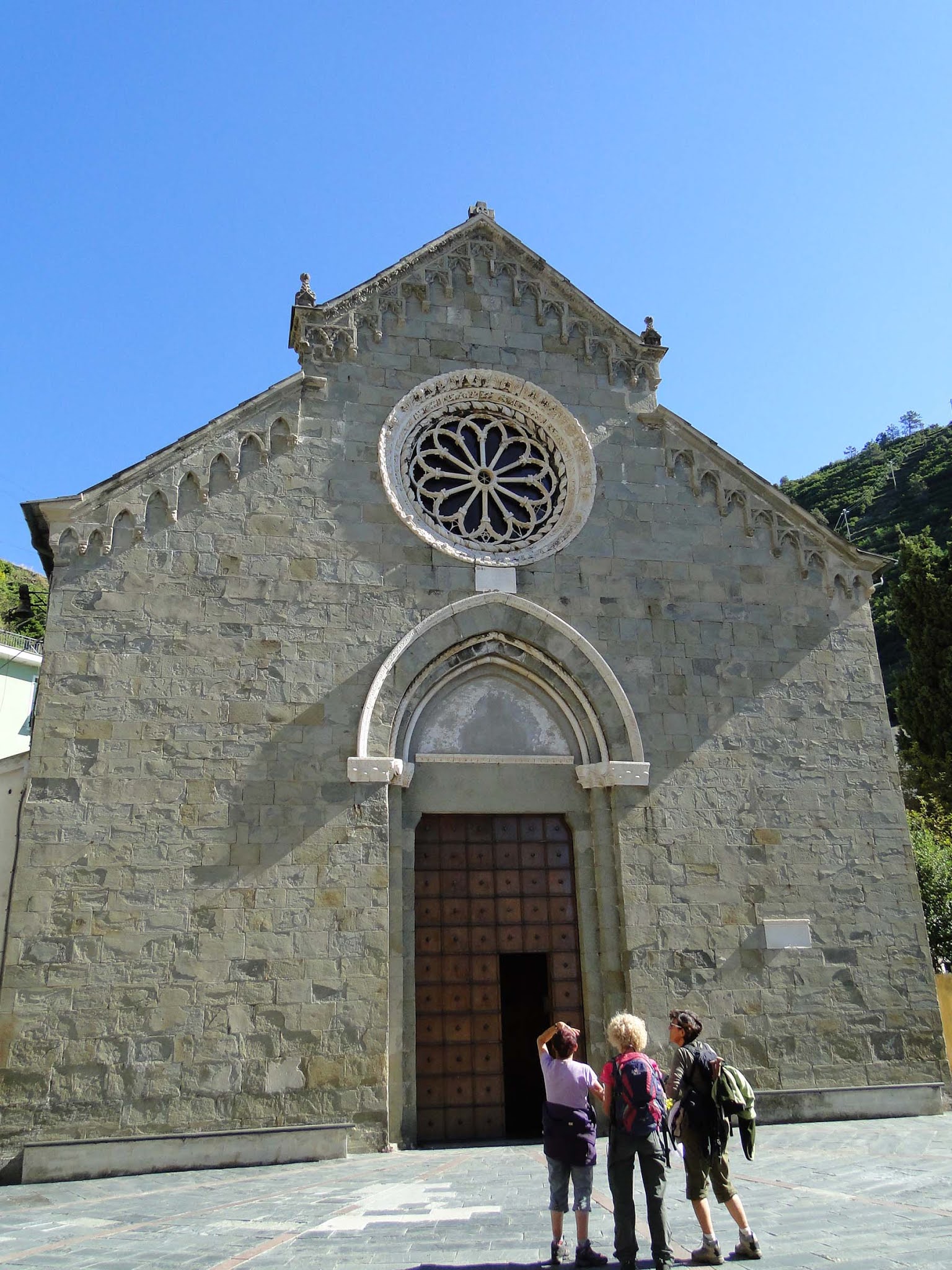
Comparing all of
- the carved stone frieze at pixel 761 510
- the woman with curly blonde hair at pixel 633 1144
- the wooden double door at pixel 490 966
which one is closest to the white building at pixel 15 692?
the wooden double door at pixel 490 966

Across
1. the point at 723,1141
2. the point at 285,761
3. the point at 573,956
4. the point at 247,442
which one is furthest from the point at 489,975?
the point at 247,442

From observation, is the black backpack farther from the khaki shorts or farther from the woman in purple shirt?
the woman in purple shirt

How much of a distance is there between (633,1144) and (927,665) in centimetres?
2250

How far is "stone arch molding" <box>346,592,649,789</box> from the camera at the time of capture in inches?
517

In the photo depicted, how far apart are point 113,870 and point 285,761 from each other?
2340mm

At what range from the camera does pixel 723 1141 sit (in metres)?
6.28

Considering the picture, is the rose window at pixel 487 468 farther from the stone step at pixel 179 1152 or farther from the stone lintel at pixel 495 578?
the stone step at pixel 179 1152

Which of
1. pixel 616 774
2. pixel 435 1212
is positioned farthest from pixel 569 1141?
pixel 616 774

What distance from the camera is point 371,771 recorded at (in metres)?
12.5

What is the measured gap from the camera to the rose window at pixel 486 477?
1445 cm

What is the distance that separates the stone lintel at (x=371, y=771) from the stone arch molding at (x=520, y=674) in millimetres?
309

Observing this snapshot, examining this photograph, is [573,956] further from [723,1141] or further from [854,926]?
[723,1141]

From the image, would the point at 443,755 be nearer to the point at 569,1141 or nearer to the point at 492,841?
the point at 492,841

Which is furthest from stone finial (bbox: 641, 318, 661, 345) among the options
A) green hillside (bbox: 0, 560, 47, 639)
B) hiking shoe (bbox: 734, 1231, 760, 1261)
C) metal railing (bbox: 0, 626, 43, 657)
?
green hillside (bbox: 0, 560, 47, 639)
